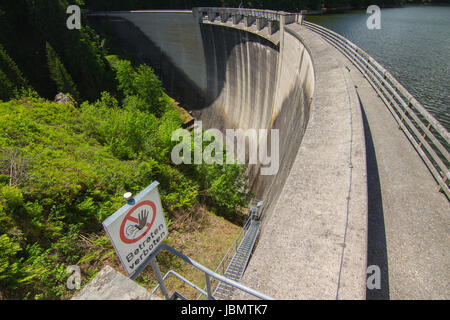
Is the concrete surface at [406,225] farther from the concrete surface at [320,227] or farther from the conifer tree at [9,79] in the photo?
the conifer tree at [9,79]

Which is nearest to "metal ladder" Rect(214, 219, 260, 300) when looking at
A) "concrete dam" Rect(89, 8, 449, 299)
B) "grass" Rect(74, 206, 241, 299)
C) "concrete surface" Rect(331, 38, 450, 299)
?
"grass" Rect(74, 206, 241, 299)

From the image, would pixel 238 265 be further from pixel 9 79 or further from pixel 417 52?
pixel 417 52

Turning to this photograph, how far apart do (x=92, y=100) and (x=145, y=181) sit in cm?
1859

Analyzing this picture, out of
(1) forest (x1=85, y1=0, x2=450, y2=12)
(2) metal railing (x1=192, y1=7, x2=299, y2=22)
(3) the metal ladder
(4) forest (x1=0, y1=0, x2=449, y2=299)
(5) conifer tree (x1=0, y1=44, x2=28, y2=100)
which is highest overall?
(1) forest (x1=85, y1=0, x2=450, y2=12)

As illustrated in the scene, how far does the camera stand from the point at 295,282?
2896mm

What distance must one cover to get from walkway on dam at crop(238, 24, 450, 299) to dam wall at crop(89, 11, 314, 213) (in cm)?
615

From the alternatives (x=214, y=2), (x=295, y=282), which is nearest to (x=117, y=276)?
(x=295, y=282)

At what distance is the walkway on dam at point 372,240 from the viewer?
116 inches

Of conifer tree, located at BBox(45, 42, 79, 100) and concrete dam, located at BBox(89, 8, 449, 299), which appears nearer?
concrete dam, located at BBox(89, 8, 449, 299)

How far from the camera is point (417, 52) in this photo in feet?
67.0

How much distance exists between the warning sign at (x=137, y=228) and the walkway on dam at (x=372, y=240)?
1.28m

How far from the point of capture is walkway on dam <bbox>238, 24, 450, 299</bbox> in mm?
2949

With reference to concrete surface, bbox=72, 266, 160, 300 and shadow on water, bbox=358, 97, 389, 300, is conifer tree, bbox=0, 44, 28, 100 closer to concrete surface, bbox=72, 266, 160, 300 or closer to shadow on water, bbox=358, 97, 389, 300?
concrete surface, bbox=72, 266, 160, 300

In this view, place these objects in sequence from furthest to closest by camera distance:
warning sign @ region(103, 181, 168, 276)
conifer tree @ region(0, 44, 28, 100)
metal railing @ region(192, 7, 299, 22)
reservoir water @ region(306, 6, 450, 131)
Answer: metal railing @ region(192, 7, 299, 22) → conifer tree @ region(0, 44, 28, 100) → reservoir water @ region(306, 6, 450, 131) → warning sign @ region(103, 181, 168, 276)
